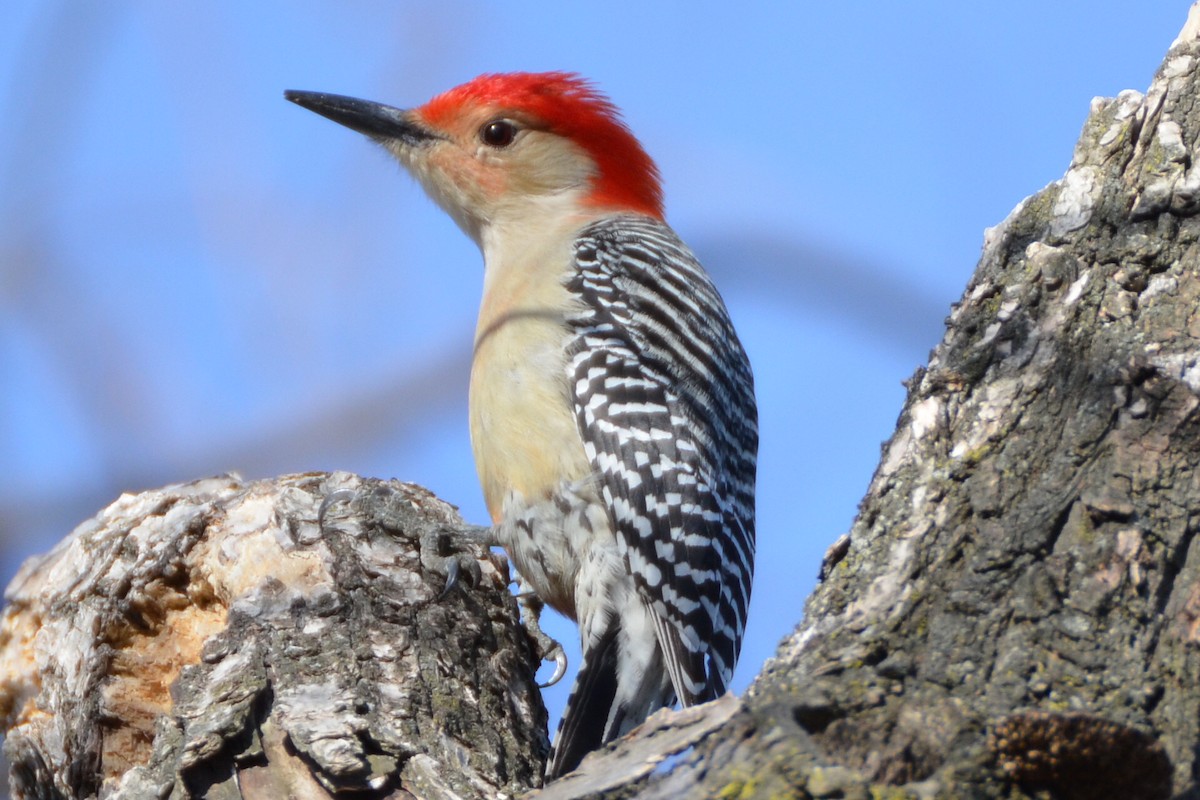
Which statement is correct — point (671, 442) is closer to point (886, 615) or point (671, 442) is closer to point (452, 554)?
point (452, 554)

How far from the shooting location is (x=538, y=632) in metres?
4.69

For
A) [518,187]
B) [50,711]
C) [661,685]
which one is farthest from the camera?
[518,187]

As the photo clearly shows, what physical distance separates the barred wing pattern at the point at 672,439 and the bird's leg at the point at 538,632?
0.43 m

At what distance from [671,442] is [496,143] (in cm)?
224

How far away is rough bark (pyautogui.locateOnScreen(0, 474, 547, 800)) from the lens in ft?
11.4

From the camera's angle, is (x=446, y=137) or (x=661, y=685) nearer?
(x=661, y=685)

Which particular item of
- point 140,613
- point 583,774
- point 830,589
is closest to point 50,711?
point 140,613

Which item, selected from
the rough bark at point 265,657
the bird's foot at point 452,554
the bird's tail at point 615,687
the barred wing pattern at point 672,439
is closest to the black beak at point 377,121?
the barred wing pattern at point 672,439

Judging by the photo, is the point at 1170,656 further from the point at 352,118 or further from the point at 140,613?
the point at 352,118

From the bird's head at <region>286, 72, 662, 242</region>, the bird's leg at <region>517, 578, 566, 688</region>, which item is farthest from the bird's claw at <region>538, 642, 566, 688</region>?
the bird's head at <region>286, 72, 662, 242</region>

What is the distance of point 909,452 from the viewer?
314cm

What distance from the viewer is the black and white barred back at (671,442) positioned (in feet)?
15.2

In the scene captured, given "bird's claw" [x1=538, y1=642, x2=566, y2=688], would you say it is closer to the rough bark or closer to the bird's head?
the rough bark

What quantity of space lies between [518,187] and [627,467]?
215cm
